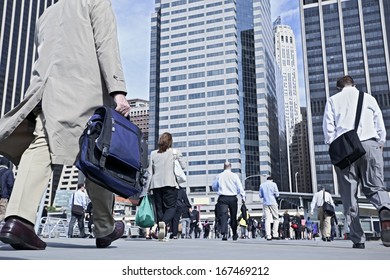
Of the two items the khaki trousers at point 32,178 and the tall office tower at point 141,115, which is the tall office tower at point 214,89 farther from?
the khaki trousers at point 32,178

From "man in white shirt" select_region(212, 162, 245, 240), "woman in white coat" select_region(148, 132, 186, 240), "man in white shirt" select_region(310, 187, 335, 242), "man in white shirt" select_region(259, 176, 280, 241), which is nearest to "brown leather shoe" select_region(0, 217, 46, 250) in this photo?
"woman in white coat" select_region(148, 132, 186, 240)

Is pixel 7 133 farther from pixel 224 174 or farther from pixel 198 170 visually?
pixel 198 170

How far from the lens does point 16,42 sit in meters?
93.9

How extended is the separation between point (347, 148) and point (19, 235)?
3615 millimetres

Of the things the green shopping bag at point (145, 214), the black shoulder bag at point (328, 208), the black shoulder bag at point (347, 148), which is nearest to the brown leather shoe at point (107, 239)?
the black shoulder bag at point (347, 148)

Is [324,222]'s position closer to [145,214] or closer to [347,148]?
[145,214]

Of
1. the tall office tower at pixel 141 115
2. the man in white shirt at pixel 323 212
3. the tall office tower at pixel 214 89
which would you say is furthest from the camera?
the tall office tower at pixel 141 115

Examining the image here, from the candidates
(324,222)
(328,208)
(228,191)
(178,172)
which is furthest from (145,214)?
(324,222)

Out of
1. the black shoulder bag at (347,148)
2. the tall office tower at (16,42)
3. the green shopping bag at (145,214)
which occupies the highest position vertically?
the tall office tower at (16,42)

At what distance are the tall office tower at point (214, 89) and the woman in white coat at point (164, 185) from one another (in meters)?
89.9

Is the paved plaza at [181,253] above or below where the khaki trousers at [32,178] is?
below

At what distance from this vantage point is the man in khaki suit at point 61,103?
9.12 feet

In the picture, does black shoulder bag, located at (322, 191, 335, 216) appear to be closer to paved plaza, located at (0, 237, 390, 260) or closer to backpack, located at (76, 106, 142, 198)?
paved plaza, located at (0, 237, 390, 260)
